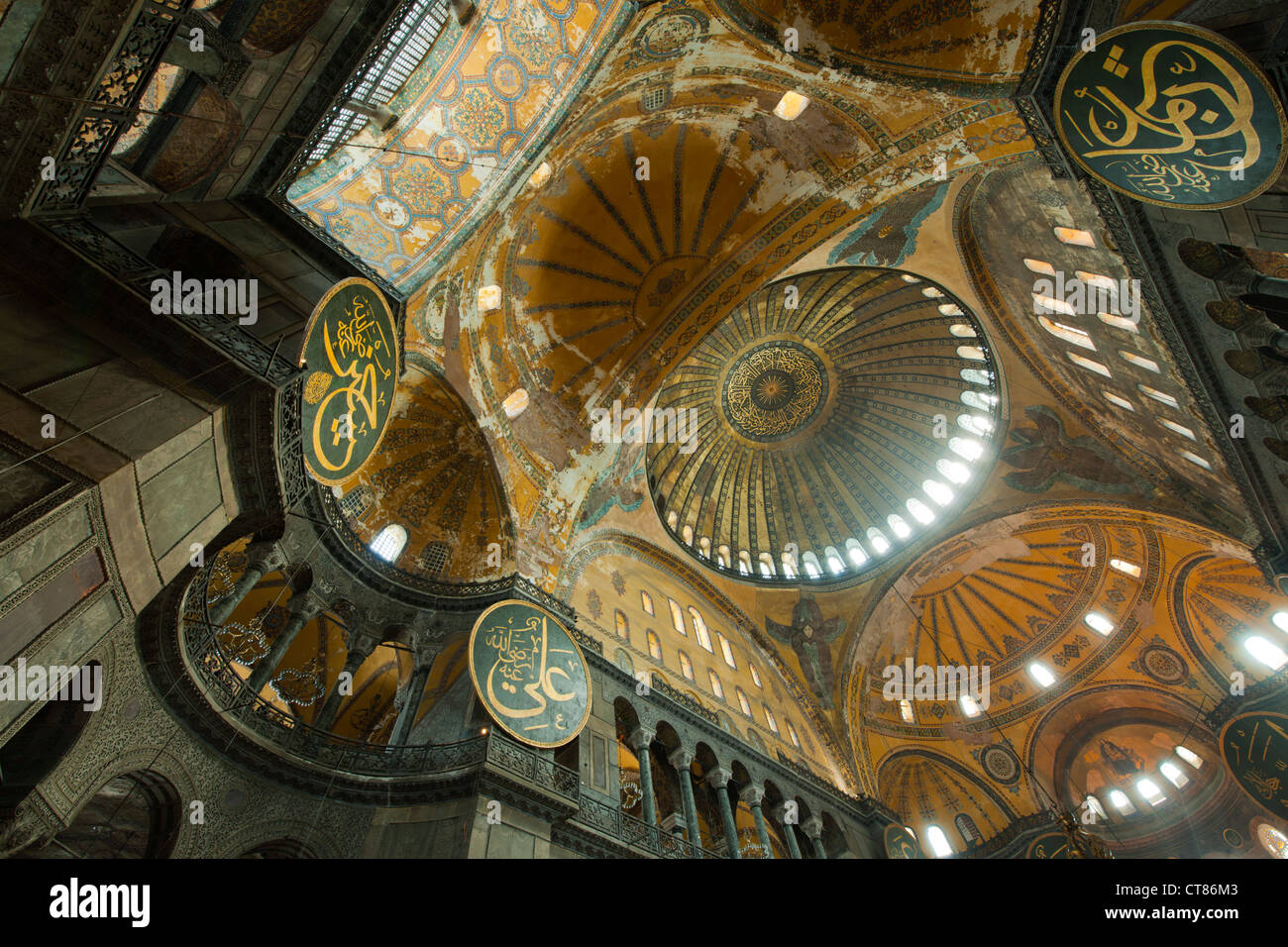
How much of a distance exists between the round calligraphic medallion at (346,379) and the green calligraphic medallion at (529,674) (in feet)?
9.71

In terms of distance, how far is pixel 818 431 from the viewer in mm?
18516

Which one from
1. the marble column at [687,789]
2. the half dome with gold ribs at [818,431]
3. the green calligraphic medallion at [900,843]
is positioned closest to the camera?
the marble column at [687,789]

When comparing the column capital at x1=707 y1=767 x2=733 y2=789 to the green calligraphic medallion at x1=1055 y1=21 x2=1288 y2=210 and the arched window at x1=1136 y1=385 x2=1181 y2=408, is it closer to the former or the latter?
the arched window at x1=1136 y1=385 x2=1181 y2=408

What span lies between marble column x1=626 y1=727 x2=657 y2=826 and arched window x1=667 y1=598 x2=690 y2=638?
4034 millimetres

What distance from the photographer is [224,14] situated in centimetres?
546

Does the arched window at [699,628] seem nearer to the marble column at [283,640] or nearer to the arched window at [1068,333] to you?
the marble column at [283,640]

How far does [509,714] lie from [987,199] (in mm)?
11515

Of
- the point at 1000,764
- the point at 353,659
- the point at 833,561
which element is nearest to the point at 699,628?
the point at 833,561

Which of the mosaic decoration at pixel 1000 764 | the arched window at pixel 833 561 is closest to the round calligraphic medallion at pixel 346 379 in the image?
the arched window at pixel 833 561

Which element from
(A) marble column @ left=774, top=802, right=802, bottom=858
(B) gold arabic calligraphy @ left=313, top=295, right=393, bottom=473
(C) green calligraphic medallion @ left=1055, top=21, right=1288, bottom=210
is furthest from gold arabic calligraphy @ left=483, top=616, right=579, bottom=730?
(C) green calligraphic medallion @ left=1055, top=21, right=1288, bottom=210

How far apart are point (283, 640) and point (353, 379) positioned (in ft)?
13.0

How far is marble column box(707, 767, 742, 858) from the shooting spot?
31.6 ft

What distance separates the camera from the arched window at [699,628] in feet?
48.7

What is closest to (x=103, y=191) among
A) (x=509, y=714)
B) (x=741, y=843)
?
(x=509, y=714)
